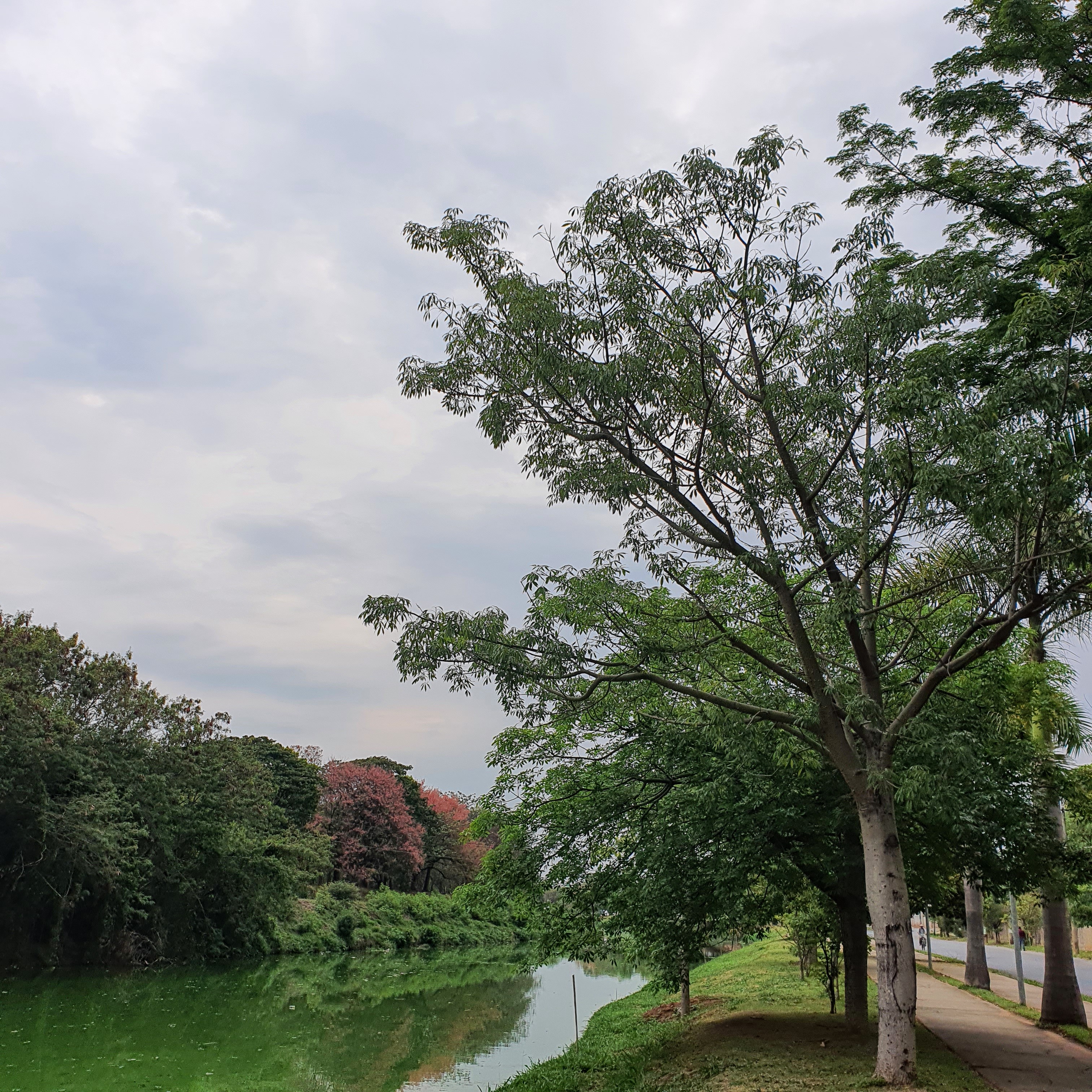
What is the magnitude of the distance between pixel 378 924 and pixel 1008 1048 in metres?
37.9

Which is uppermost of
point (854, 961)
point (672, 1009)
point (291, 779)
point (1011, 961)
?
point (291, 779)

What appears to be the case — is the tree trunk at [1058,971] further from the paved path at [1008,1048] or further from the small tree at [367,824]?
the small tree at [367,824]

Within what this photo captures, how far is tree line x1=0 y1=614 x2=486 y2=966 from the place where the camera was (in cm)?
2439

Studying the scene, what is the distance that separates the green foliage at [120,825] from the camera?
24375 mm

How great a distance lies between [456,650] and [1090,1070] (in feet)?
28.0

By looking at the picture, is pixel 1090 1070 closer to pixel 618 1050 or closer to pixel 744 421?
pixel 618 1050

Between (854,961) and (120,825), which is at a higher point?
(120,825)

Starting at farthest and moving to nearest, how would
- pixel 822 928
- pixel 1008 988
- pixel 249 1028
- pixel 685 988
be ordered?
pixel 1008 988 < pixel 249 1028 < pixel 685 988 < pixel 822 928

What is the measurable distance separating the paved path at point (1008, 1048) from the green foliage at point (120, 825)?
20948mm

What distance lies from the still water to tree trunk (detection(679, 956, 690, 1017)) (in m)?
2.67

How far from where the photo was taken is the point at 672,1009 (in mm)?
18562

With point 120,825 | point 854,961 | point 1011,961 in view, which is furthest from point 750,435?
point 1011,961

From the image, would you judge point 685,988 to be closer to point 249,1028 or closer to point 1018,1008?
point 1018,1008

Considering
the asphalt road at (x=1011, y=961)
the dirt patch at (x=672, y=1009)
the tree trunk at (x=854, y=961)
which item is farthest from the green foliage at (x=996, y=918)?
the tree trunk at (x=854, y=961)
